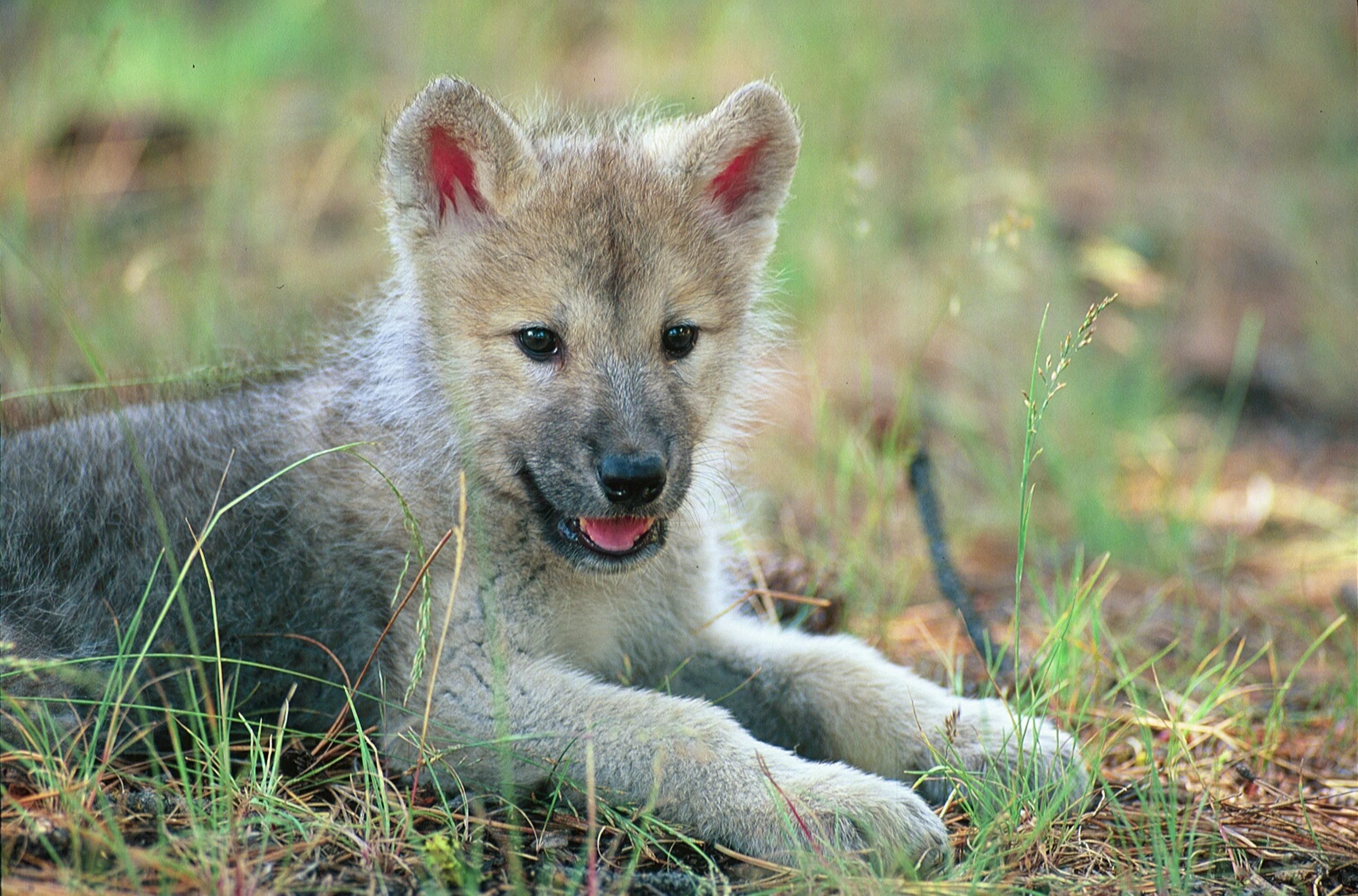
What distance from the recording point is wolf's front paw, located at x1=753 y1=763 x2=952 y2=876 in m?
2.47

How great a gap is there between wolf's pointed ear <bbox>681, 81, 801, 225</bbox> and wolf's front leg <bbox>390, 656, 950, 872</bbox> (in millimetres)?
1480

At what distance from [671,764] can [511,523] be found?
0.80m

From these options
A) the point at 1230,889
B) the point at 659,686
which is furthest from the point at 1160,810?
the point at 659,686

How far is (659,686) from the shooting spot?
11.1ft

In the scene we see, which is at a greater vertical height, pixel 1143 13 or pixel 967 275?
pixel 1143 13

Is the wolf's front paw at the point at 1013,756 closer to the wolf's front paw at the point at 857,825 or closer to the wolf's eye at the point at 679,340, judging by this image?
the wolf's front paw at the point at 857,825

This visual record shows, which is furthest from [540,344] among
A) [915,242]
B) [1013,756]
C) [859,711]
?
[915,242]

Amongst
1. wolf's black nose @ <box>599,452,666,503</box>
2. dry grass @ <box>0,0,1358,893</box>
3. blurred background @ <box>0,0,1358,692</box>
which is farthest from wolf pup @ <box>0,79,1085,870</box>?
blurred background @ <box>0,0,1358,692</box>

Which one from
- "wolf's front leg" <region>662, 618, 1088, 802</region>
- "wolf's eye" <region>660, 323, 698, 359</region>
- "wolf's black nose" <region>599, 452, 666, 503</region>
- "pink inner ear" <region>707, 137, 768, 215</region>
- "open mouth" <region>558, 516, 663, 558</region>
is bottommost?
"wolf's front leg" <region>662, 618, 1088, 802</region>

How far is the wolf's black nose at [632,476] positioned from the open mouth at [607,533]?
5.2 inches

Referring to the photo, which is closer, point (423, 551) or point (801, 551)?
point (423, 551)

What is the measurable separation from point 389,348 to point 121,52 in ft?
17.7

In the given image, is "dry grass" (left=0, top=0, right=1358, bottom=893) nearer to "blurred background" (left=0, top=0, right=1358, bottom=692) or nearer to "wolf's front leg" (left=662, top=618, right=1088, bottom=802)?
"blurred background" (left=0, top=0, right=1358, bottom=692)

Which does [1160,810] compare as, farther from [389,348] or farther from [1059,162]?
[1059,162]
